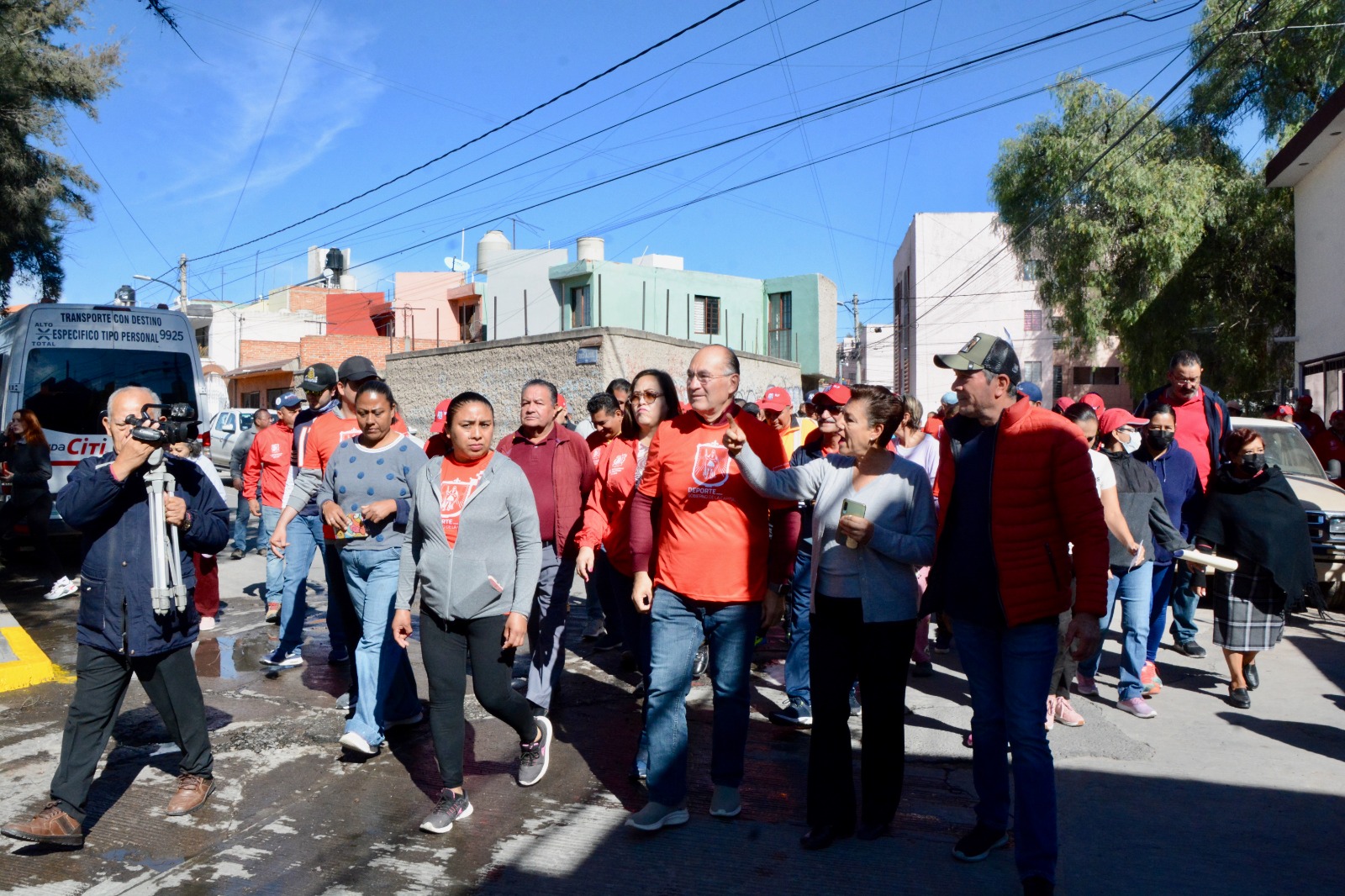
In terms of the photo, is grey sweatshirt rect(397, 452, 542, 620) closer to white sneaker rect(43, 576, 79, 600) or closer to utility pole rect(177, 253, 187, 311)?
white sneaker rect(43, 576, 79, 600)

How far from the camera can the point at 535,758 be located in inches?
192

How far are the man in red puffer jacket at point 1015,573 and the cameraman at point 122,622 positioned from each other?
131 inches

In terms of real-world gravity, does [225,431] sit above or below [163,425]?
above

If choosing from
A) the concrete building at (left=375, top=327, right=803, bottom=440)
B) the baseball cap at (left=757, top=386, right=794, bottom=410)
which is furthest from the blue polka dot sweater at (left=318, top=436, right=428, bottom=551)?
the concrete building at (left=375, top=327, right=803, bottom=440)

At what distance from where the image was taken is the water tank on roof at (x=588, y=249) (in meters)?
35.8

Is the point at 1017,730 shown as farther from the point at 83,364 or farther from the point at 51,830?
the point at 83,364

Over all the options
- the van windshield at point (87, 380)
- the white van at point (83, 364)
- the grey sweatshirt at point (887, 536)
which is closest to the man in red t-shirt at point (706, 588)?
the grey sweatshirt at point (887, 536)

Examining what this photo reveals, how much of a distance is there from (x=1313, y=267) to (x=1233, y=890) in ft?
57.9

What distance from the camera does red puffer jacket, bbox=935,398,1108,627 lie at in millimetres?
3613

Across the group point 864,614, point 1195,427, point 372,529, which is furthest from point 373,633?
point 1195,427

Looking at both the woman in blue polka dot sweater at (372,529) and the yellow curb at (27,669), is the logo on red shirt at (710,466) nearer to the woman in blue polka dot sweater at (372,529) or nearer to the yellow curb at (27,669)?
the woman in blue polka dot sweater at (372,529)

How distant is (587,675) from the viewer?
23.3 ft

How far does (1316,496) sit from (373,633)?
8913 mm

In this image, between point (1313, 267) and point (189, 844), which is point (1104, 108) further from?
point (189, 844)
